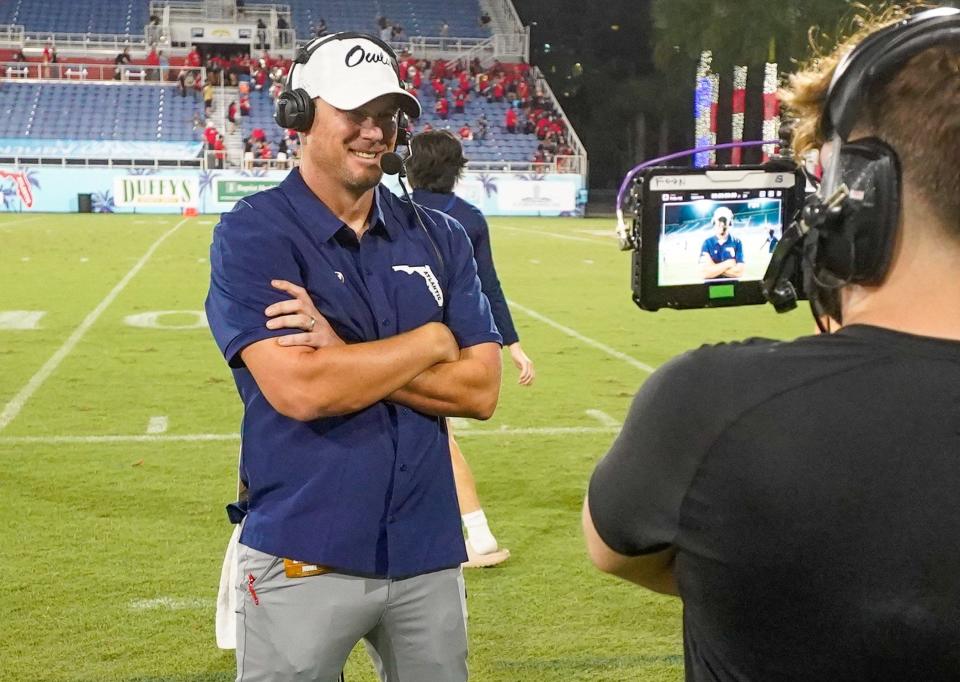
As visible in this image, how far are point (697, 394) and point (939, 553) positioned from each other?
276 millimetres

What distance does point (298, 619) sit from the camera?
236cm

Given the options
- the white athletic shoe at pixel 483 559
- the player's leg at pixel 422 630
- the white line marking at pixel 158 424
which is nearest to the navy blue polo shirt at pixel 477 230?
the white athletic shoe at pixel 483 559

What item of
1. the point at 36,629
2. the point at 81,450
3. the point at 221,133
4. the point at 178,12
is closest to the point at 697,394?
the point at 36,629

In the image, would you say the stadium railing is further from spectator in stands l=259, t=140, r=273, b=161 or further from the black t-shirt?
the black t-shirt

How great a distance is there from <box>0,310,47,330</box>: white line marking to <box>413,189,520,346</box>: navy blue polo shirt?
810 centimetres

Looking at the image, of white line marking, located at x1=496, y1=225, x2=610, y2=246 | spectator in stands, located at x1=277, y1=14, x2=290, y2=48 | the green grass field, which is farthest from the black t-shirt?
spectator in stands, located at x1=277, y1=14, x2=290, y2=48

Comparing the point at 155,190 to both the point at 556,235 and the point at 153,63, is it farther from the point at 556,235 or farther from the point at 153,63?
the point at 556,235

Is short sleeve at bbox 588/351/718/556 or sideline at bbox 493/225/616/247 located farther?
sideline at bbox 493/225/616/247

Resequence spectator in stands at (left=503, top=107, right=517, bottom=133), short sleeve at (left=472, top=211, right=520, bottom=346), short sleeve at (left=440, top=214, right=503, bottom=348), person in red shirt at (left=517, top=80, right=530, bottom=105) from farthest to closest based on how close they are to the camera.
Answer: person in red shirt at (left=517, top=80, right=530, bottom=105) < spectator in stands at (left=503, top=107, right=517, bottom=133) < short sleeve at (left=472, top=211, right=520, bottom=346) < short sleeve at (left=440, top=214, right=503, bottom=348)

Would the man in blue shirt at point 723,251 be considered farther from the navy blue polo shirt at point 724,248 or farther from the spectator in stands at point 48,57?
the spectator in stands at point 48,57

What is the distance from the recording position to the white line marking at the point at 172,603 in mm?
4395

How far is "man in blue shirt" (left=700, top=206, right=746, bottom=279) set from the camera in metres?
2.13

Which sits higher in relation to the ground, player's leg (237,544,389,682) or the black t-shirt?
the black t-shirt

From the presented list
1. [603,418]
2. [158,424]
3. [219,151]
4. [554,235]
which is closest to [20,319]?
[158,424]
